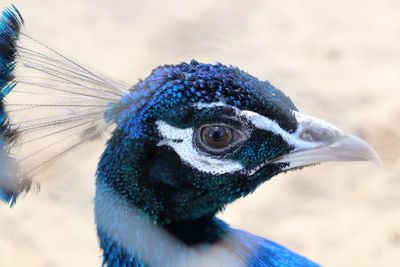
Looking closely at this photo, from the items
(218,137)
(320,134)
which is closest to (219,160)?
(218,137)

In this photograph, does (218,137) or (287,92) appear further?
(287,92)

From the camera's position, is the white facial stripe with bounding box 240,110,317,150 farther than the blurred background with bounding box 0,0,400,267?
No

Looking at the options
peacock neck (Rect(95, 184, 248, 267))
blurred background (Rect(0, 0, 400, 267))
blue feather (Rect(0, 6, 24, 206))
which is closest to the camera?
blue feather (Rect(0, 6, 24, 206))

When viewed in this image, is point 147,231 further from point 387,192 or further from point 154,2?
point 387,192

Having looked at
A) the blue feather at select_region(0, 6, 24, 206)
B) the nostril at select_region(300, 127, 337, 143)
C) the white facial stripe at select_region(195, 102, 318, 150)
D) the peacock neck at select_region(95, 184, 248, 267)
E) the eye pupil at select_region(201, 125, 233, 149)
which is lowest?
the peacock neck at select_region(95, 184, 248, 267)

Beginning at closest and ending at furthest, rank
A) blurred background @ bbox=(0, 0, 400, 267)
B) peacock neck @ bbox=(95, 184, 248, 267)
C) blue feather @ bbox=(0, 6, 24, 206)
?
blue feather @ bbox=(0, 6, 24, 206) < peacock neck @ bbox=(95, 184, 248, 267) < blurred background @ bbox=(0, 0, 400, 267)

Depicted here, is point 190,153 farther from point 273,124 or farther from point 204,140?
point 273,124

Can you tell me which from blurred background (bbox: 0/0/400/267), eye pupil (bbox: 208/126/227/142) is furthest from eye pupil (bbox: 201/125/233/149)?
blurred background (bbox: 0/0/400/267)

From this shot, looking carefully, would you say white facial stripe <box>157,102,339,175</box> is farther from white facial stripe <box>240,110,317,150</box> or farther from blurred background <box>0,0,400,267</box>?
blurred background <box>0,0,400,267</box>
